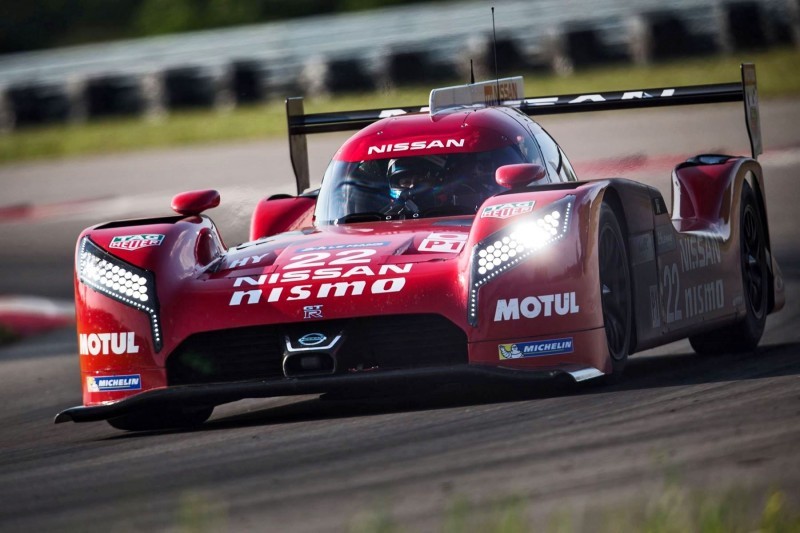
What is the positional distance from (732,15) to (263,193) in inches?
343

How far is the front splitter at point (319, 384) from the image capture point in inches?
228

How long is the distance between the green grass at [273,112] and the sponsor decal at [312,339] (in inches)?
550

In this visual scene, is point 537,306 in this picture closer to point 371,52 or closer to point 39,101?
point 371,52

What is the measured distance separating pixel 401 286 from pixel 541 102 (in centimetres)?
289

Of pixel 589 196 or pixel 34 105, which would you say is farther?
pixel 34 105

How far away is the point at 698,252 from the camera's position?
7.54 m

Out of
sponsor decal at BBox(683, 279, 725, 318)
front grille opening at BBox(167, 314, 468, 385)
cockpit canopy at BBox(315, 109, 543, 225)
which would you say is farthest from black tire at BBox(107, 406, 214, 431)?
sponsor decal at BBox(683, 279, 725, 318)

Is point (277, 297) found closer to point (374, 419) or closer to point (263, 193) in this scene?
point (374, 419)

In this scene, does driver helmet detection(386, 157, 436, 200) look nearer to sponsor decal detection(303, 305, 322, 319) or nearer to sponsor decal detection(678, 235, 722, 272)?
sponsor decal detection(678, 235, 722, 272)

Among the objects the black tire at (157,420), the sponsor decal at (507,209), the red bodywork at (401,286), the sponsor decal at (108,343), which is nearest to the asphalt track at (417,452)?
the black tire at (157,420)

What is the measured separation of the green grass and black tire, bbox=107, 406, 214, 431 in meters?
13.5

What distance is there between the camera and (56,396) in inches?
324

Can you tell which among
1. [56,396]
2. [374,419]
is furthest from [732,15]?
[374,419]

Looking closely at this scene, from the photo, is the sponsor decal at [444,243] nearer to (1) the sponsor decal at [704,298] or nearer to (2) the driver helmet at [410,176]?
(2) the driver helmet at [410,176]
